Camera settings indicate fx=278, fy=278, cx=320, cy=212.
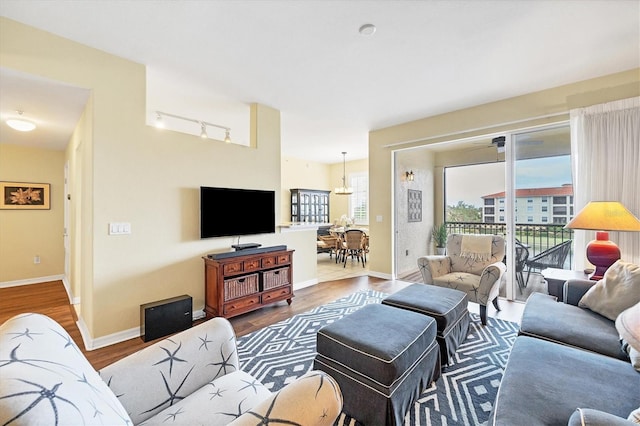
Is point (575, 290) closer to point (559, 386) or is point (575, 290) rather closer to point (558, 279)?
point (558, 279)

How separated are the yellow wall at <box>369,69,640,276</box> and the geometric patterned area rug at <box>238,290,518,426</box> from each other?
218cm

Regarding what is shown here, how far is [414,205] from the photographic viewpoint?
564cm

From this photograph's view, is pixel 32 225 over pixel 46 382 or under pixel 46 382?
over

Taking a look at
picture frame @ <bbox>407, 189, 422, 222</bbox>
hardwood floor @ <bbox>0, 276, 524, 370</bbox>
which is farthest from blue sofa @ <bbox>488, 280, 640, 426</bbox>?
picture frame @ <bbox>407, 189, 422, 222</bbox>

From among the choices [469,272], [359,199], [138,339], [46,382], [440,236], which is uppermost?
[359,199]

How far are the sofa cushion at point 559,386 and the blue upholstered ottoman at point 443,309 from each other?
69 centimetres

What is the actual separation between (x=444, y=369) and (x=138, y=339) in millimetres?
2861

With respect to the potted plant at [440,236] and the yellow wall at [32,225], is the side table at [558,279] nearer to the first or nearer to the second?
the potted plant at [440,236]

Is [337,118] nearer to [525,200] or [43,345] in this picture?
[525,200]

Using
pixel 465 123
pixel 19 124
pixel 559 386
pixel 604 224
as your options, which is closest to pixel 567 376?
pixel 559 386

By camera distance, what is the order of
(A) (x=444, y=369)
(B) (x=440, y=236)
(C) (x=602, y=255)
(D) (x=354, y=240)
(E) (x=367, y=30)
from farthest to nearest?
(D) (x=354, y=240) < (B) (x=440, y=236) < (C) (x=602, y=255) < (E) (x=367, y=30) < (A) (x=444, y=369)

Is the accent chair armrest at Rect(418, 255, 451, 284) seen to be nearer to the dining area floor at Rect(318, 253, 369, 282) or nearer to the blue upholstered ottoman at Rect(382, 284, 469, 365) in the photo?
the blue upholstered ottoman at Rect(382, 284, 469, 365)

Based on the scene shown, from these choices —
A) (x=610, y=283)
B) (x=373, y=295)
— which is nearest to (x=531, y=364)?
(x=610, y=283)

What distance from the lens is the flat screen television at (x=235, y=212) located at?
3.35 m
